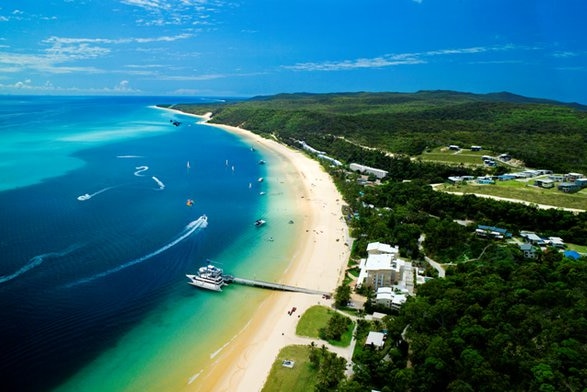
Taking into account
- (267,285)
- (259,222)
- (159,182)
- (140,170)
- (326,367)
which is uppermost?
(259,222)

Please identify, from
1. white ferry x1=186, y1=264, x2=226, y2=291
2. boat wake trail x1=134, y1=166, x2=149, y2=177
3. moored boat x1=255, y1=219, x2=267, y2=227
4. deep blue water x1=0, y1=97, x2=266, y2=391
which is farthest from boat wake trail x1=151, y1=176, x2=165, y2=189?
white ferry x1=186, y1=264, x2=226, y2=291

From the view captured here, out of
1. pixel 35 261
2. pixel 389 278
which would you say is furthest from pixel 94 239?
pixel 389 278

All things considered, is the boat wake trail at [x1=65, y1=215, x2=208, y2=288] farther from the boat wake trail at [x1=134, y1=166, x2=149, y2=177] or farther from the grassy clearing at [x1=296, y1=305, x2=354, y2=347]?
the boat wake trail at [x1=134, y1=166, x2=149, y2=177]

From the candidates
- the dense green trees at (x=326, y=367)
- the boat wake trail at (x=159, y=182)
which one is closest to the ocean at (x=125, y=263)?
the boat wake trail at (x=159, y=182)

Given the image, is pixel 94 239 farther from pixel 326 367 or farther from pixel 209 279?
pixel 326 367

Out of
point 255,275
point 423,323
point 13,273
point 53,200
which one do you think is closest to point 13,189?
point 53,200
